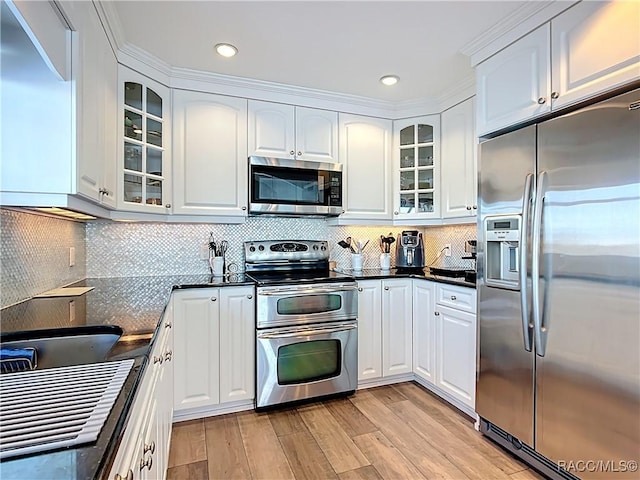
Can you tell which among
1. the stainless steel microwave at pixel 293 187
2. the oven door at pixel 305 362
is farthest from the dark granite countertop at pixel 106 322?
the stainless steel microwave at pixel 293 187

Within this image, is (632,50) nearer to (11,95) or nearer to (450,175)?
(450,175)

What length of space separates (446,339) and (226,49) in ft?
8.04

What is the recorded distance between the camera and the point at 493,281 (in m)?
2.01

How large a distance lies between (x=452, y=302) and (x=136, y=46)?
265 centimetres

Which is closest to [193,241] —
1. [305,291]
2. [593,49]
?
[305,291]

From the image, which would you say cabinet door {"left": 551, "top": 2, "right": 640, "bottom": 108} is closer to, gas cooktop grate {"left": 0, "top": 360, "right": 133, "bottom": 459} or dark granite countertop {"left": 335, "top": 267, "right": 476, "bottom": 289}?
dark granite countertop {"left": 335, "top": 267, "right": 476, "bottom": 289}

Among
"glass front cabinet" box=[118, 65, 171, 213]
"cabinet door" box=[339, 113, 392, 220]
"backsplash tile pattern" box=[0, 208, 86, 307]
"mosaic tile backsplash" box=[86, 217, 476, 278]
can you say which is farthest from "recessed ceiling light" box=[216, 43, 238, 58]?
"backsplash tile pattern" box=[0, 208, 86, 307]

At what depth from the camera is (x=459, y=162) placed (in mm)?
2783

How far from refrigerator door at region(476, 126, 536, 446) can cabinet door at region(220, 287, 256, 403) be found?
1.48m

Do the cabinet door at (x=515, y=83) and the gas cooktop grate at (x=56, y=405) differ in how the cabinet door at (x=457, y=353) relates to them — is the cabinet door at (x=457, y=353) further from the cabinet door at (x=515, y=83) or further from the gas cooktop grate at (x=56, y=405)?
the gas cooktop grate at (x=56, y=405)

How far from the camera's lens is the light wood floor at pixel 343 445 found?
1.81m

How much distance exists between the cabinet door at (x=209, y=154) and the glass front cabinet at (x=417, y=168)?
1.37 metres

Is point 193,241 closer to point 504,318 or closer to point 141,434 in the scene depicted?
point 141,434

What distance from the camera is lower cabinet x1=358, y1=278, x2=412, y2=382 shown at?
8.92 feet
